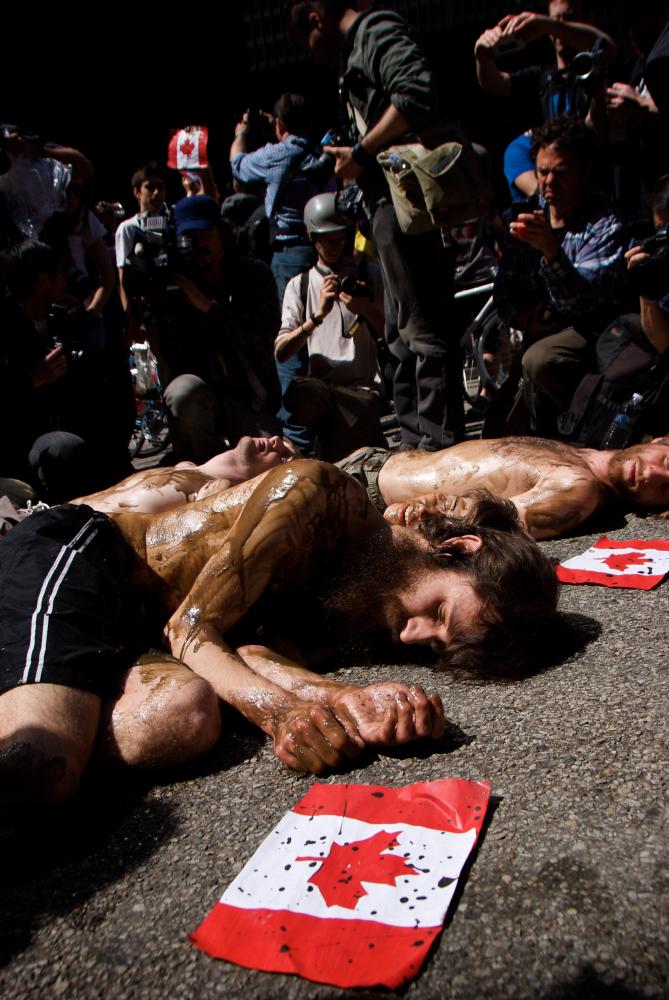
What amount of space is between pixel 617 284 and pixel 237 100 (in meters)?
7.20

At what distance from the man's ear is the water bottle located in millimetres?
2307

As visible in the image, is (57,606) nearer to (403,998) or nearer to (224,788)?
(224,788)

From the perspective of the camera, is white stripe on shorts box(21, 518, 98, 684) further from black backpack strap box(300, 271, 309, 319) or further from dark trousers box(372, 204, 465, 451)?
black backpack strap box(300, 271, 309, 319)

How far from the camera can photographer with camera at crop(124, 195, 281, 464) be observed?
A: 208 inches

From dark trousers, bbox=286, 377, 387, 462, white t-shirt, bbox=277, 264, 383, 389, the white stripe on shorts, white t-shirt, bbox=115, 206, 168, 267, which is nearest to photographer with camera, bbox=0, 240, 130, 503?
dark trousers, bbox=286, 377, 387, 462

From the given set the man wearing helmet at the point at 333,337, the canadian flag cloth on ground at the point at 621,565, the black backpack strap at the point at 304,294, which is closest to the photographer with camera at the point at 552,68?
the man wearing helmet at the point at 333,337

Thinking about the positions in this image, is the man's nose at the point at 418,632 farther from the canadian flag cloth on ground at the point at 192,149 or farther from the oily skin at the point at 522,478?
the canadian flag cloth on ground at the point at 192,149

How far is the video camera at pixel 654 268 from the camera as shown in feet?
13.1

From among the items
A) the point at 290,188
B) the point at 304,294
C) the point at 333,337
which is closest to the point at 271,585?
the point at 333,337

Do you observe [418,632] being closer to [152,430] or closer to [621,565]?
[621,565]

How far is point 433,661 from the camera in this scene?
2.61m

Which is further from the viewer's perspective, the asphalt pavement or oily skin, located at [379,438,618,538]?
oily skin, located at [379,438,618,538]

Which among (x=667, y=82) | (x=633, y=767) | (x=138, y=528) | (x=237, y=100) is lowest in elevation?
(x=633, y=767)

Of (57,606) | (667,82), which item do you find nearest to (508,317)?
(667,82)
